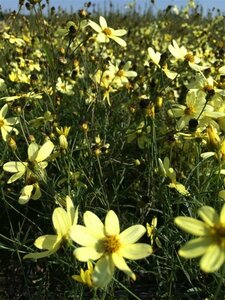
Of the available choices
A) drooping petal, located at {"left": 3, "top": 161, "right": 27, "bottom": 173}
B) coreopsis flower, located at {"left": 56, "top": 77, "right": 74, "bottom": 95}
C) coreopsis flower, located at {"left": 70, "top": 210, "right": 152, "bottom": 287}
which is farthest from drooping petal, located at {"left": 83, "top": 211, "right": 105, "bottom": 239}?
coreopsis flower, located at {"left": 56, "top": 77, "right": 74, "bottom": 95}

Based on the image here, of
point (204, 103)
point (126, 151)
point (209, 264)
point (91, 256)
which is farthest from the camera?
point (126, 151)

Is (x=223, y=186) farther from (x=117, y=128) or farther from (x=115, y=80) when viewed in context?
(x=115, y=80)

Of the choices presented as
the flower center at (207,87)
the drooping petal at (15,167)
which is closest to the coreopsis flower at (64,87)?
the flower center at (207,87)

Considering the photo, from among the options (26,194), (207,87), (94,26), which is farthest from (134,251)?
(94,26)

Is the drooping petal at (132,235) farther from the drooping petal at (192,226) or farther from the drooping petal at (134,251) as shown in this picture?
the drooping petal at (192,226)

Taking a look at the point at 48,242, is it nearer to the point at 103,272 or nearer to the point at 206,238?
the point at 103,272

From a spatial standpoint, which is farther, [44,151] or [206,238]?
[44,151]

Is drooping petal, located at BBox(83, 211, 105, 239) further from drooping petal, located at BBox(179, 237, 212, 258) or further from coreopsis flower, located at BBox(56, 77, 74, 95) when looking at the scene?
coreopsis flower, located at BBox(56, 77, 74, 95)

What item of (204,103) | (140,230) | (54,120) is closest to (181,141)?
(204,103)
